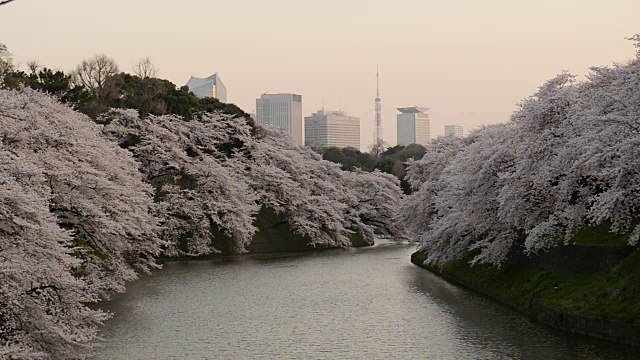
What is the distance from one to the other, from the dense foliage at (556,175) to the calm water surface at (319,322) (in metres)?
3.15

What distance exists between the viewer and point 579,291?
92.9 ft

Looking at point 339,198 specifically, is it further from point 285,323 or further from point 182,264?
point 285,323

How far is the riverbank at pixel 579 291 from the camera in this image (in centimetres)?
2470

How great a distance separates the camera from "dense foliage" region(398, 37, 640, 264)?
924 inches

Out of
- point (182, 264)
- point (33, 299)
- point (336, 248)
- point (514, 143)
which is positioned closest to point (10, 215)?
point (33, 299)

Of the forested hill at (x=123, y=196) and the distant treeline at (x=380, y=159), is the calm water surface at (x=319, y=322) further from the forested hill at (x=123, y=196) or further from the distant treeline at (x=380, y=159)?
the distant treeline at (x=380, y=159)

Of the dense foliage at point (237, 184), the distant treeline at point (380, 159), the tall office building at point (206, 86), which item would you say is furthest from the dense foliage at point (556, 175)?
the tall office building at point (206, 86)

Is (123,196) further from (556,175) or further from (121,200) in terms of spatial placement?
(556,175)

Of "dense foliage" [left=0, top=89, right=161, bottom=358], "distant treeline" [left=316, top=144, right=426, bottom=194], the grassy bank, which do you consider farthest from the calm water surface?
"distant treeline" [left=316, top=144, right=426, bottom=194]

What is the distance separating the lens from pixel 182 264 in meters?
54.6

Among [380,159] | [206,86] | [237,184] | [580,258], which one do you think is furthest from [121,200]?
[206,86]

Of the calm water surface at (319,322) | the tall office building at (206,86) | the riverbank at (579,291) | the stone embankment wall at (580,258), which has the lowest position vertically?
the calm water surface at (319,322)

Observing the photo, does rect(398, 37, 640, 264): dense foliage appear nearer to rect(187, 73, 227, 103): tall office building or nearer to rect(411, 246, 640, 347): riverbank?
rect(411, 246, 640, 347): riverbank

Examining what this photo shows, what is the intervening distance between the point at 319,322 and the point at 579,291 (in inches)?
360
